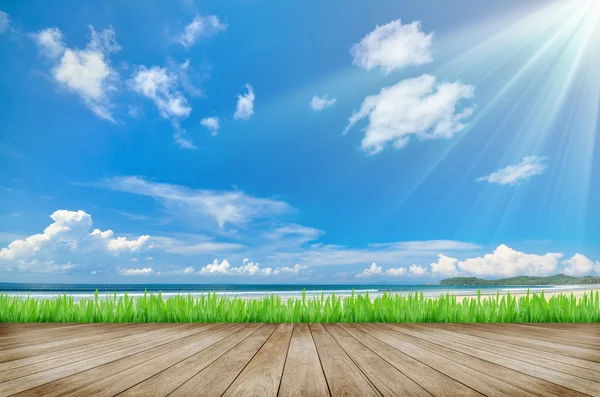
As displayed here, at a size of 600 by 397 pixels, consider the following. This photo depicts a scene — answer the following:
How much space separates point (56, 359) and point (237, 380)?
1.27 metres

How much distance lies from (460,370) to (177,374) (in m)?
1.47

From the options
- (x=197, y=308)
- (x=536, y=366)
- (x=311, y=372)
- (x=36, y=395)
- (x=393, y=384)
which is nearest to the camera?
(x=36, y=395)

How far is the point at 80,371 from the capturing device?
1.92 meters

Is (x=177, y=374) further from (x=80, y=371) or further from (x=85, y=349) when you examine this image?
(x=85, y=349)

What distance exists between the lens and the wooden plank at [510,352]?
1984 millimetres

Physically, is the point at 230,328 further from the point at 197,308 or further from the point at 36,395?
the point at 36,395

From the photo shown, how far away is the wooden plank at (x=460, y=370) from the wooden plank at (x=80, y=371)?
1648 millimetres

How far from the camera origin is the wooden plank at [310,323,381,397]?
1.57m

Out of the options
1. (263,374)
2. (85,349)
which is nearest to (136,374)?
(263,374)

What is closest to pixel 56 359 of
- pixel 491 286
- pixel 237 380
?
pixel 237 380

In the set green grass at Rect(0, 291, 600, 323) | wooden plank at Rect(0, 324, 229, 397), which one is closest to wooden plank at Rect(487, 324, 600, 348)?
green grass at Rect(0, 291, 600, 323)

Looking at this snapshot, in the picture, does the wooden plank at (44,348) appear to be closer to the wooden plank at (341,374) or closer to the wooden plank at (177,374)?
the wooden plank at (177,374)

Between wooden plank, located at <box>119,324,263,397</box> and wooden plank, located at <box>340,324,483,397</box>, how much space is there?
3.45 feet

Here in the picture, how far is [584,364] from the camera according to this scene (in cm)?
220
